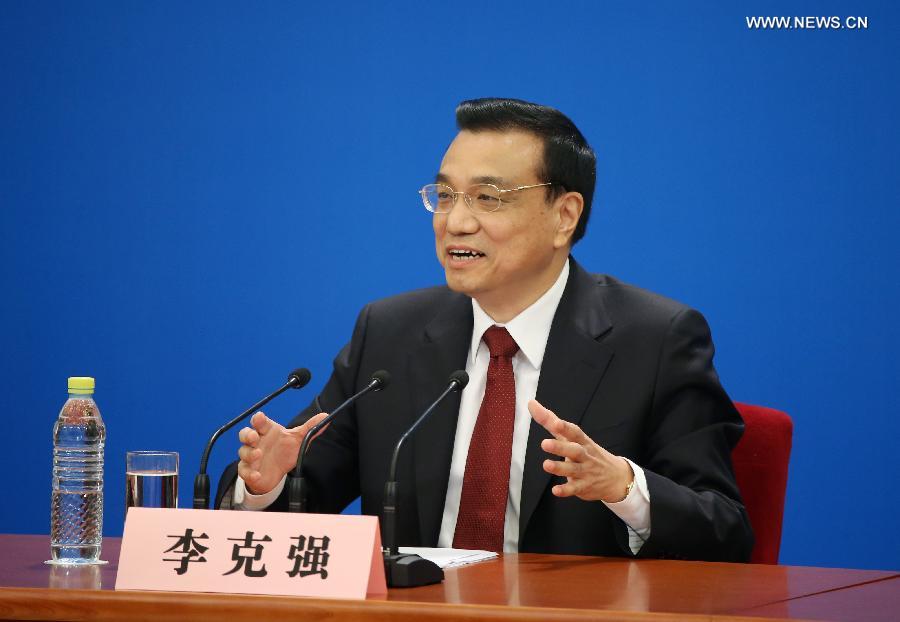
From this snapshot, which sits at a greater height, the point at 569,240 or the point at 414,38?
the point at 414,38

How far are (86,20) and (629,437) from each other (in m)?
2.24

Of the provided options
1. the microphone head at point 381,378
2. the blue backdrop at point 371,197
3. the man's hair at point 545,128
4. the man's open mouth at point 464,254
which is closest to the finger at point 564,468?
the microphone head at point 381,378

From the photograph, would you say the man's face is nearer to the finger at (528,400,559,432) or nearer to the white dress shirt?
the white dress shirt

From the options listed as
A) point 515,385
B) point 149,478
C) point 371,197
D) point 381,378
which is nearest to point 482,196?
point 515,385

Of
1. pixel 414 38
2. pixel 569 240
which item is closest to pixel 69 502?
pixel 569 240

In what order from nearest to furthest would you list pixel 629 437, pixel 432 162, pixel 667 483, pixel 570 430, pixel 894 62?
pixel 570 430, pixel 667 483, pixel 629 437, pixel 894 62, pixel 432 162

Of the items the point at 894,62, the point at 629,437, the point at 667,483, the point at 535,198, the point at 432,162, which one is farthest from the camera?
the point at 432,162

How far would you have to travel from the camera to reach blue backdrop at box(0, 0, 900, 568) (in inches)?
131

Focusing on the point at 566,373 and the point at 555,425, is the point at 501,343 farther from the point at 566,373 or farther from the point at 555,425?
the point at 555,425

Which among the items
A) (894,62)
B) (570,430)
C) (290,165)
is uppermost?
(894,62)

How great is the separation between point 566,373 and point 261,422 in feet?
2.01

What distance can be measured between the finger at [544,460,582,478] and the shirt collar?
53cm

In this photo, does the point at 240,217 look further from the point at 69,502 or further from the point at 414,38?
the point at 69,502

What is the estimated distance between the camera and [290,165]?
3.61m
